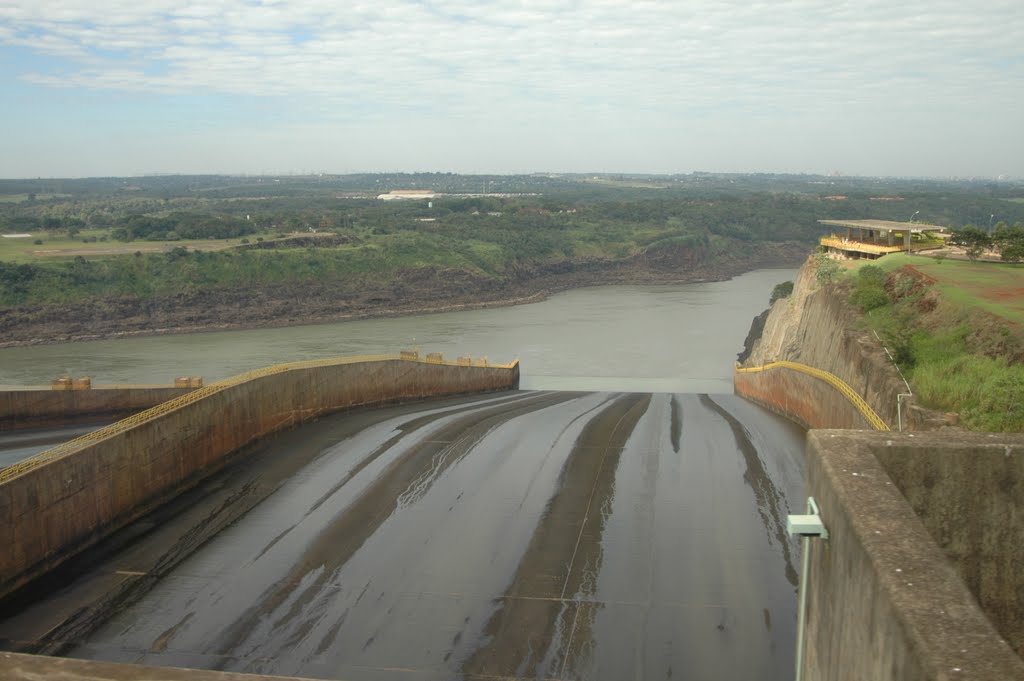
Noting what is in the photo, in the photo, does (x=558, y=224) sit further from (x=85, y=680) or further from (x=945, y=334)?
(x=85, y=680)

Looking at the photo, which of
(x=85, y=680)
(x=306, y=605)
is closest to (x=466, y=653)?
(x=306, y=605)

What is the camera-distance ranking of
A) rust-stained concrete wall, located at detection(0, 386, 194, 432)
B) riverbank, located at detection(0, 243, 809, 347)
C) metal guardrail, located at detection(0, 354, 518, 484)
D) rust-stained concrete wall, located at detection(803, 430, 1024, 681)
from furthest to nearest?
1. riverbank, located at detection(0, 243, 809, 347)
2. rust-stained concrete wall, located at detection(0, 386, 194, 432)
3. metal guardrail, located at detection(0, 354, 518, 484)
4. rust-stained concrete wall, located at detection(803, 430, 1024, 681)

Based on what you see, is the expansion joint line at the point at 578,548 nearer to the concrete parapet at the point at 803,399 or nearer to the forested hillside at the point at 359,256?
the concrete parapet at the point at 803,399

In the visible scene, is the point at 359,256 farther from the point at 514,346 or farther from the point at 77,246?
the point at 514,346

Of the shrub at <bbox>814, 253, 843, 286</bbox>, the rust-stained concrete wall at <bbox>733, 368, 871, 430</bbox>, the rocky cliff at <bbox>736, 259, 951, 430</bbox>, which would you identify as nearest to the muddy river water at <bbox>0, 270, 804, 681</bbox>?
the rust-stained concrete wall at <bbox>733, 368, 871, 430</bbox>

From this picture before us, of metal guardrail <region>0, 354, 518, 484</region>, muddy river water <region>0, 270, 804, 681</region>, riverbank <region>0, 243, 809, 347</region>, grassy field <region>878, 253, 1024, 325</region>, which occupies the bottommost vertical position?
riverbank <region>0, 243, 809, 347</region>

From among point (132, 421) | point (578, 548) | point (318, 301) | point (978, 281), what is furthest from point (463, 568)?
point (318, 301)

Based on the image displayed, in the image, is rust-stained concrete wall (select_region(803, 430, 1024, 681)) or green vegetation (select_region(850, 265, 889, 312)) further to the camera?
green vegetation (select_region(850, 265, 889, 312))

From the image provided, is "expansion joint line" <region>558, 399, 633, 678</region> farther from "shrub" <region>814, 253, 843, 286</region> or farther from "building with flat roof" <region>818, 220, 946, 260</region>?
"building with flat roof" <region>818, 220, 946, 260</region>
